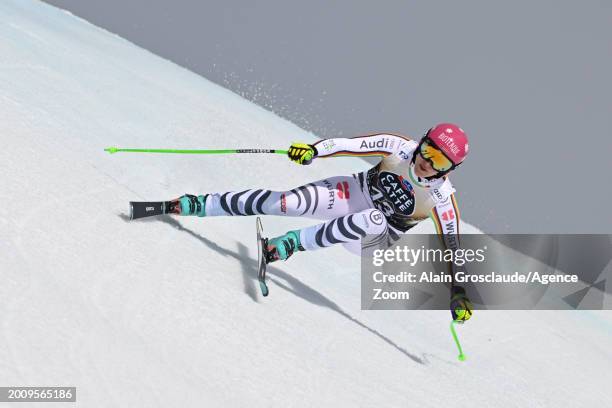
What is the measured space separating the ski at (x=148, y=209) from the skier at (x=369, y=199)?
0.15 ft

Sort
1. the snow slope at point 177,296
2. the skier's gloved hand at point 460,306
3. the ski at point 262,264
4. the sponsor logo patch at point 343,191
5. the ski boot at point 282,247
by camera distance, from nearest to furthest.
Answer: the snow slope at point 177,296, the ski at point 262,264, the ski boot at point 282,247, the skier's gloved hand at point 460,306, the sponsor logo patch at point 343,191

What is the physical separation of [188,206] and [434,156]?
149 cm

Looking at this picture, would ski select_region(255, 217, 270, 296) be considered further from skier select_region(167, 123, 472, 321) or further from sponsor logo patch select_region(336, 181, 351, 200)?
sponsor logo patch select_region(336, 181, 351, 200)

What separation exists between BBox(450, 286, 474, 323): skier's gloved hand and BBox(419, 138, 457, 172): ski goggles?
0.79 metres

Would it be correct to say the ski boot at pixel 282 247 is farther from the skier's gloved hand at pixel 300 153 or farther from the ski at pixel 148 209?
the ski at pixel 148 209

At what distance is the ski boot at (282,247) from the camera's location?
5.05 metres

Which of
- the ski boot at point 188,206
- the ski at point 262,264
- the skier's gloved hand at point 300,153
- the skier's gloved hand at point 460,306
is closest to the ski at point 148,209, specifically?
the ski boot at point 188,206

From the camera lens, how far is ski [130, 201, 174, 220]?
15.8ft

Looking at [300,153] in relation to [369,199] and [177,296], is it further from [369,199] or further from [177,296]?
[177,296]

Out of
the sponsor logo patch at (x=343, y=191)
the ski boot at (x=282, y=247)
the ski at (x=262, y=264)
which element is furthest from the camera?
the sponsor logo patch at (x=343, y=191)

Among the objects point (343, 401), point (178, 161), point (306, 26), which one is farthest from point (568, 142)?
point (343, 401)

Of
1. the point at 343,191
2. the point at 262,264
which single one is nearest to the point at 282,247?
the point at 262,264

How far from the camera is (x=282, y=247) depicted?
5066mm

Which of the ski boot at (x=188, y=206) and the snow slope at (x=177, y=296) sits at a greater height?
the ski boot at (x=188, y=206)
